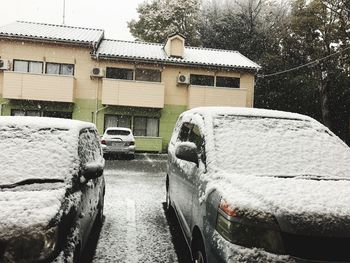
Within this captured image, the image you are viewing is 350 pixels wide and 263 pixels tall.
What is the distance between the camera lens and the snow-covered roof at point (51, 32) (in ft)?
69.0

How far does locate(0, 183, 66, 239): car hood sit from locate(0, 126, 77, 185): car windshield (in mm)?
231

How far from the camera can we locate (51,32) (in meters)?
23.0

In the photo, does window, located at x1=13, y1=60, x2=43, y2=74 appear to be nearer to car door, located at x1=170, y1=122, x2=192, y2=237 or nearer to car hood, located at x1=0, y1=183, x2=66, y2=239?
car door, located at x1=170, y1=122, x2=192, y2=237

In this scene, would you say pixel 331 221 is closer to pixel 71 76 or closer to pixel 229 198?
pixel 229 198

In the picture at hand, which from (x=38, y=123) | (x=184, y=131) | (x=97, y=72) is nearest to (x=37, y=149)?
(x=38, y=123)

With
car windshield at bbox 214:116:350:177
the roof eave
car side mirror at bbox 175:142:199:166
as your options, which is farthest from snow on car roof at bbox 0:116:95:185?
the roof eave

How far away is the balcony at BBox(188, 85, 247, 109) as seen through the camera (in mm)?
22875

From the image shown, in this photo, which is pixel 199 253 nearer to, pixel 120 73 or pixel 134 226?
pixel 134 226

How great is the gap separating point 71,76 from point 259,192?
65.4 feet

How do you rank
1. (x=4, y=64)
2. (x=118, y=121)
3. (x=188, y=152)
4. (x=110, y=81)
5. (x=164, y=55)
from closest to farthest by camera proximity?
(x=188, y=152) → (x=4, y=64) → (x=110, y=81) → (x=118, y=121) → (x=164, y=55)

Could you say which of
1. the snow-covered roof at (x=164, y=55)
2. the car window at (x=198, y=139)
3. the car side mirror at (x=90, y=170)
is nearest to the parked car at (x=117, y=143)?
the snow-covered roof at (x=164, y=55)

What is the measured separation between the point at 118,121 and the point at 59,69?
461 cm

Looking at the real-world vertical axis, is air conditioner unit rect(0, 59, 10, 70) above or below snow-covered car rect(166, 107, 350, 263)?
above

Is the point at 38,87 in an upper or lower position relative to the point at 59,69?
lower
